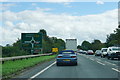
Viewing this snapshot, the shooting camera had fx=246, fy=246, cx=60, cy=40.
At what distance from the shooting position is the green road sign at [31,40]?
41.5 metres

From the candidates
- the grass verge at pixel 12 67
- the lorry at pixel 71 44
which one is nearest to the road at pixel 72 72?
the grass verge at pixel 12 67

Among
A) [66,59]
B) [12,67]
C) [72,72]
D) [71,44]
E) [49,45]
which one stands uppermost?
[49,45]

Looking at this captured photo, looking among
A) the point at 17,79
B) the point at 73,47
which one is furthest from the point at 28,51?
the point at 17,79

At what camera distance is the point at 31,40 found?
4156 centimetres

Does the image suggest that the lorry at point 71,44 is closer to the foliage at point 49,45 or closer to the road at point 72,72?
the foliage at point 49,45

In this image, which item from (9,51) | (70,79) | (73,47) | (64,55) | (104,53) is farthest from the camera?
(73,47)

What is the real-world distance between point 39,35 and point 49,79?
2967cm

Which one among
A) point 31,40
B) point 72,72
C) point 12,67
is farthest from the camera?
point 31,40

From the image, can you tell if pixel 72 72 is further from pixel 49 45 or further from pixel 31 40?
pixel 49 45

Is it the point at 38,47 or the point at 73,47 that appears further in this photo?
the point at 73,47

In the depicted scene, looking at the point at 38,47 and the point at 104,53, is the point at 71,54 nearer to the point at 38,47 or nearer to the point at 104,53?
the point at 38,47

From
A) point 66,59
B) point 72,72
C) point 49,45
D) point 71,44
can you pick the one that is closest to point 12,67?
point 72,72

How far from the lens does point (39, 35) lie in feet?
137

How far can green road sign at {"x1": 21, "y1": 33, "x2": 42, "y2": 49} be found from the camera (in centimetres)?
4150
